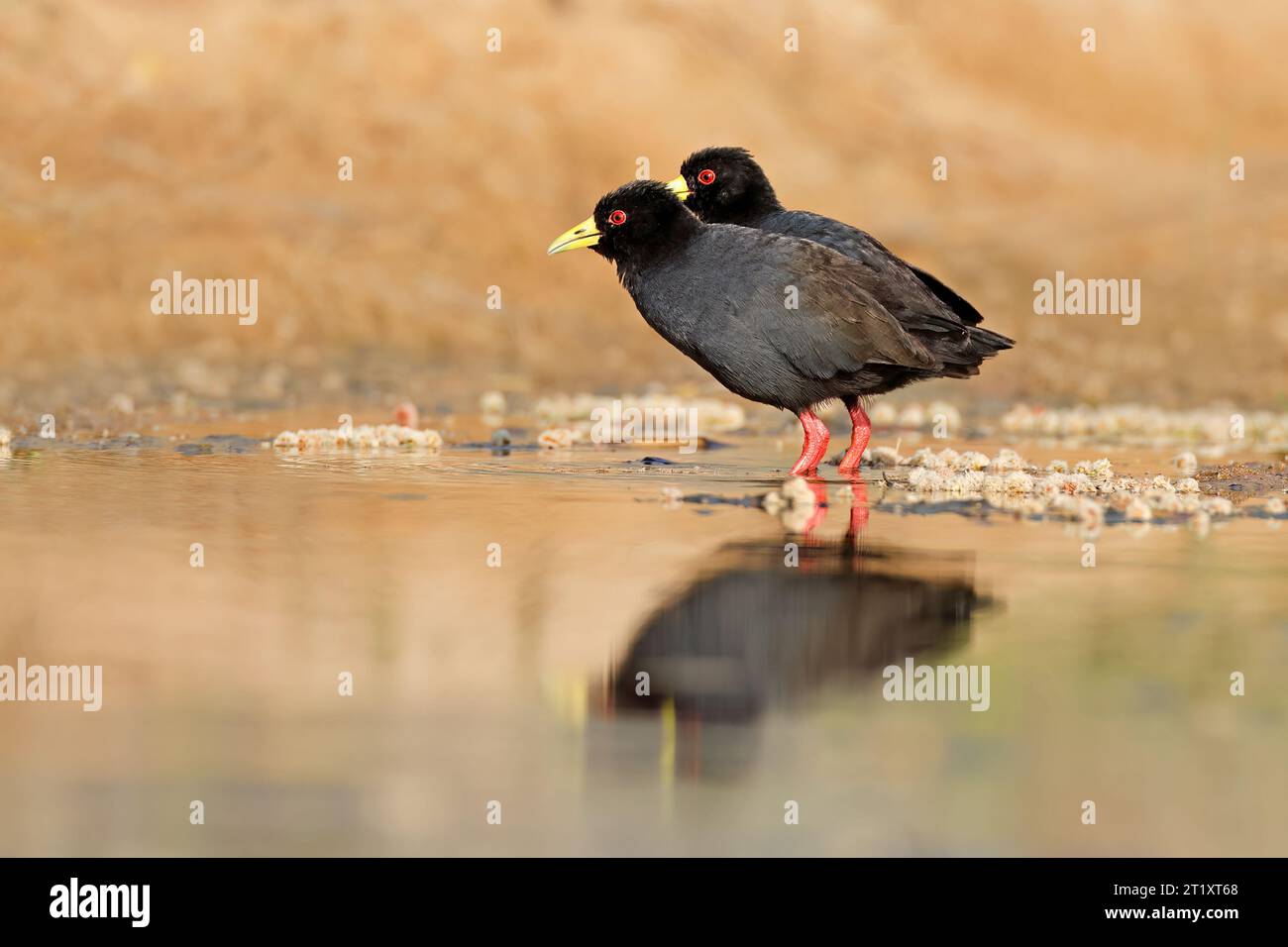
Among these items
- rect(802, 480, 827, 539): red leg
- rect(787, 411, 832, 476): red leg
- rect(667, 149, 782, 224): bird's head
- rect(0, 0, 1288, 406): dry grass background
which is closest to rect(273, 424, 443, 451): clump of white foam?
rect(667, 149, 782, 224): bird's head

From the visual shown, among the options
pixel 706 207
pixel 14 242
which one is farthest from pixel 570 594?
pixel 14 242

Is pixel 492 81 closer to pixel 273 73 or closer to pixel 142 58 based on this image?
pixel 273 73

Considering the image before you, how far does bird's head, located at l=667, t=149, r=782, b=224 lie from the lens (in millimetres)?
9555

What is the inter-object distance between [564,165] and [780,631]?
15987mm

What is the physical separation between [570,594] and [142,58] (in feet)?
55.0

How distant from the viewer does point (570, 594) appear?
5.53m

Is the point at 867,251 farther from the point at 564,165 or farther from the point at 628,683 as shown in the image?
the point at 564,165

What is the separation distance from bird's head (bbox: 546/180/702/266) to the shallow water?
1.65 meters

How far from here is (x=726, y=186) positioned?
9562mm

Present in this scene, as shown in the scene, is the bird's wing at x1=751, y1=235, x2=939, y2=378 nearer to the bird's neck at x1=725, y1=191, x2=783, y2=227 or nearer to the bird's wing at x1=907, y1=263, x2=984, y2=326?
the bird's wing at x1=907, y1=263, x2=984, y2=326

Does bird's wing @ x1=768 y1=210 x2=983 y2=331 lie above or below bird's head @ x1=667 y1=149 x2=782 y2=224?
below

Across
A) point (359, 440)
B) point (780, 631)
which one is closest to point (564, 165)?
point (359, 440)

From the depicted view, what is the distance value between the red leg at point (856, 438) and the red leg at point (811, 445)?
0.30 m

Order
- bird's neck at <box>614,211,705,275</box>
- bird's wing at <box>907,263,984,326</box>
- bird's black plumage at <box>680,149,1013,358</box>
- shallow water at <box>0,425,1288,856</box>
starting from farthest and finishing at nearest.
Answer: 1. bird's wing at <box>907,263,984,326</box>
2. bird's black plumage at <box>680,149,1013,358</box>
3. bird's neck at <box>614,211,705,275</box>
4. shallow water at <box>0,425,1288,856</box>
